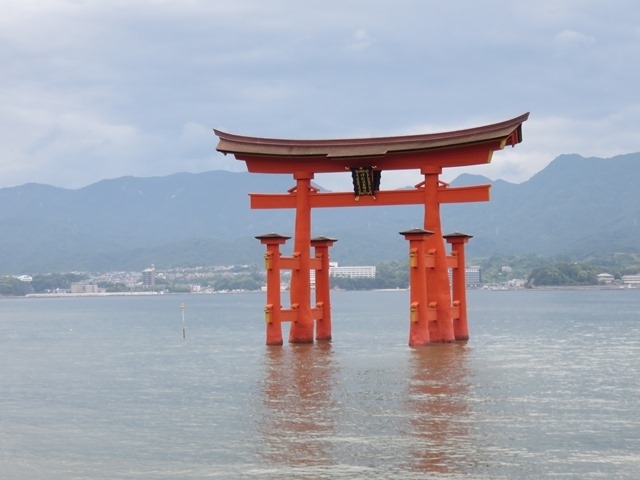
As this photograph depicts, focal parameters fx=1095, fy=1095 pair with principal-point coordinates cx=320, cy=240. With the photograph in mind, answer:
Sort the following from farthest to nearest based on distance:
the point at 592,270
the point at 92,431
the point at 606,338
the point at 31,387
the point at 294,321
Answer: the point at 592,270
the point at 606,338
the point at 294,321
the point at 31,387
the point at 92,431

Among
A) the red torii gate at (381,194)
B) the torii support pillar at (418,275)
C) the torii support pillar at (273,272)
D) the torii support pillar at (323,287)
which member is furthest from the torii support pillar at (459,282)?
the torii support pillar at (273,272)

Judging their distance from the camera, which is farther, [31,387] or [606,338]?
[606,338]

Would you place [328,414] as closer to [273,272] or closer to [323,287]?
[273,272]

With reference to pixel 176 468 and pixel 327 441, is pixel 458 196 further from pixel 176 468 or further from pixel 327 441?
pixel 176 468

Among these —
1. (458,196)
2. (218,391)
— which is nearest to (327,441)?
(218,391)

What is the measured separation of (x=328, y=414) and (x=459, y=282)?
15895mm

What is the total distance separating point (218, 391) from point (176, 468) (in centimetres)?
964

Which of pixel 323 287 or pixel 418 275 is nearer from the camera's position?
pixel 418 275

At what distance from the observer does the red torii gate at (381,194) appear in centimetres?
3381

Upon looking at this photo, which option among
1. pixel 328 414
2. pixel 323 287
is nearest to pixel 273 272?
pixel 323 287

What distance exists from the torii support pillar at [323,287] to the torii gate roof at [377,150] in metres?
2.84

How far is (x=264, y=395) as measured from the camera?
25.7 m

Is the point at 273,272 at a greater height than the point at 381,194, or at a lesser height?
lesser

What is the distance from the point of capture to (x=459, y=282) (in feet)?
122
